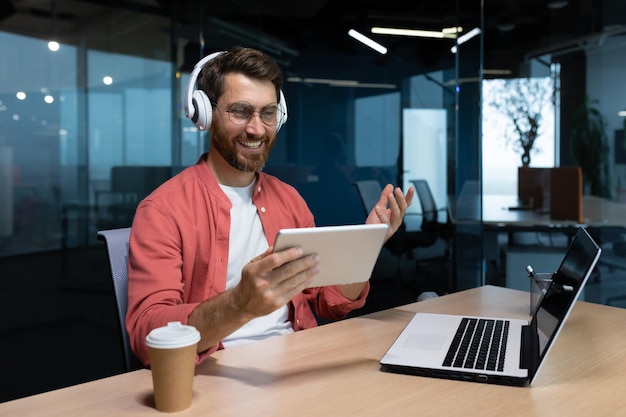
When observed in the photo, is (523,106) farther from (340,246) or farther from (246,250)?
(340,246)

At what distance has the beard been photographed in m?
1.80

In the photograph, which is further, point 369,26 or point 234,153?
point 369,26

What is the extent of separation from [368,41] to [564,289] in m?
3.67

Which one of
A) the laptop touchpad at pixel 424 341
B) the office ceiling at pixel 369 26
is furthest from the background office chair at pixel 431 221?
the laptop touchpad at pixel 424 341

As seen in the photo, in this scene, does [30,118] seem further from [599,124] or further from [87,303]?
[599,124]

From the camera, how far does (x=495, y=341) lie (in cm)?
141

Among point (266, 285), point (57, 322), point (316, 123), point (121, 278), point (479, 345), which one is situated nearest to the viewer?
point (266, 285)

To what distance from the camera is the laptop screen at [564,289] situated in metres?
1.14

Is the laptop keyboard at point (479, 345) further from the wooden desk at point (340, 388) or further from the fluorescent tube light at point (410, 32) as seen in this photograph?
the fluorescent tube light at point (410, 32)

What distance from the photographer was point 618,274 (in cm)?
469

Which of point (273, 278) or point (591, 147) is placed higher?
point (591, 147)

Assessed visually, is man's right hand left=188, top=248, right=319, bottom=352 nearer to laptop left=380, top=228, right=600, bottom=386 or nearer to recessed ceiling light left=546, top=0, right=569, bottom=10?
laptop left=380, top=228, right=600, bottom=386

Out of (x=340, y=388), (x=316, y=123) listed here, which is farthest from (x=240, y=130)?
(x=316, y=123)

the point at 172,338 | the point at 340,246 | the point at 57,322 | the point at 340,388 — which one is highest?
the point at 340,246
